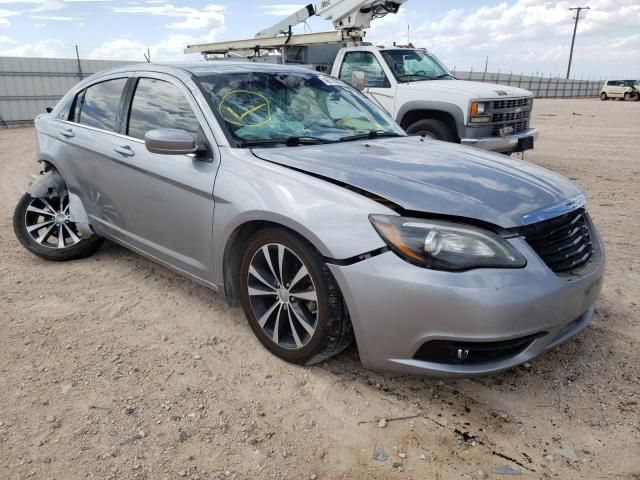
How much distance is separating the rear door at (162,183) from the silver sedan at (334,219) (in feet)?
0.04

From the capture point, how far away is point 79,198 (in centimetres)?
427

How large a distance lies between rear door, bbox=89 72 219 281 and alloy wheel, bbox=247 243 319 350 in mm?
405

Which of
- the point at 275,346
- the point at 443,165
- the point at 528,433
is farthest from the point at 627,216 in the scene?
the point at 275,346

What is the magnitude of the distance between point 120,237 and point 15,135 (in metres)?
15.9

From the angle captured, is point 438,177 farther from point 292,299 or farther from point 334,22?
point 334,22

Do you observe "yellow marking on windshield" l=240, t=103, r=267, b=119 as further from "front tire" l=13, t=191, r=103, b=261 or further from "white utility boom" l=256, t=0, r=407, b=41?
"white utility boom" l=256, t=0, r=407, b=41

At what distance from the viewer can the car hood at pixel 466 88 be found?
24.6 feet

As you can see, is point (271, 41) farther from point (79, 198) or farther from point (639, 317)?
point (639, 317)

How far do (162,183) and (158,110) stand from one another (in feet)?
1.83

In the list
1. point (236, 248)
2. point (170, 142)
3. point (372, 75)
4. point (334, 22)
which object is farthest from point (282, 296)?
point (334, 22)

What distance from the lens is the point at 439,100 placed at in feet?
25.0

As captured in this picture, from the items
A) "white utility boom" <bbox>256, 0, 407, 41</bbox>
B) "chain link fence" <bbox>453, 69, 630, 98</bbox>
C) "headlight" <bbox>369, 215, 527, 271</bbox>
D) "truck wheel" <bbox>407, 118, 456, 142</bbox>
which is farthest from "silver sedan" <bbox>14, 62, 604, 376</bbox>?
"chain link fence" <bbox>453, 69, 630, 98</bbox>

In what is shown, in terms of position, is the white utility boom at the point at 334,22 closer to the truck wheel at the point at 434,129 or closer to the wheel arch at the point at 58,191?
the truck wheel at the point at 434,129

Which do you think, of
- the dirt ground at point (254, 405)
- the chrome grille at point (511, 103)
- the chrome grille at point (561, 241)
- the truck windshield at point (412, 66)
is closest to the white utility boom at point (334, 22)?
the truck windshield at point (412, 66)
